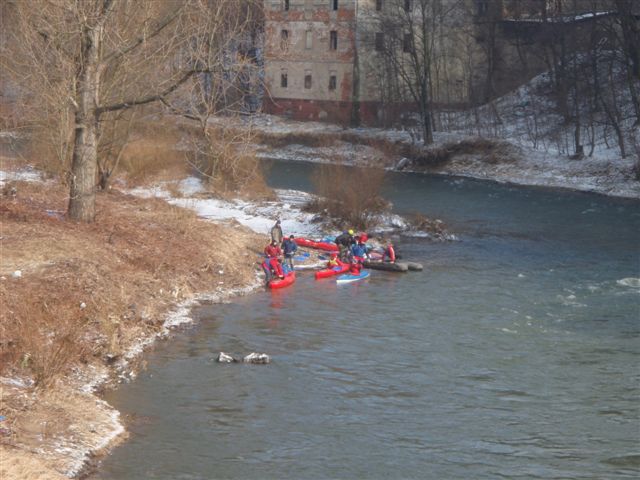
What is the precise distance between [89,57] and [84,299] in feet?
19.4

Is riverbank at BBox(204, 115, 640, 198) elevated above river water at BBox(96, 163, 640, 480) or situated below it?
above

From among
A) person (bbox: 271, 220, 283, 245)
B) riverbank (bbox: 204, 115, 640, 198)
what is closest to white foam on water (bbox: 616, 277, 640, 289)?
person (bbox: 271, 220, 283, 245)

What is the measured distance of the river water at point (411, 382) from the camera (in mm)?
11961

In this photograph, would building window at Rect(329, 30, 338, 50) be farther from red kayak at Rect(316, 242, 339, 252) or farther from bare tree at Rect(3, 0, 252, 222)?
bare tree at Rect(3, 0, 252, 222)

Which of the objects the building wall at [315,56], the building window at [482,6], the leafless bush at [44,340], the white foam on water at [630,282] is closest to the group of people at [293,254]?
the white foam on water at [630,282]

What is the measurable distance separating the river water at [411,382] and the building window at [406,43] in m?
29.1

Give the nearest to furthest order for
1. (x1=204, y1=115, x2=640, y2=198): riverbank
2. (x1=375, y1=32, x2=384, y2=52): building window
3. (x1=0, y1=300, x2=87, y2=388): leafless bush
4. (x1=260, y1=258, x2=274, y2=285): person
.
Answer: (x1=0, y1=300, x2=87, y2=388): leafless bush, (x1=260, y1=258, x2=274, y2=285): person, (x1=204, y1=115, x2=640, y2=198): riverbank, (x1=375, y1=32, x2=384, y2=52): building window

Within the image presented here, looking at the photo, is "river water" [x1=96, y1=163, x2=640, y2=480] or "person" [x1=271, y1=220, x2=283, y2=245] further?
"person" [x1=271, y1=220, x2=283, y2=245]

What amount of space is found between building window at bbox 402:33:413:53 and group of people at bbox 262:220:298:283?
30.1 metres

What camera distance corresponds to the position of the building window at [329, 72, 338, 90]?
57.8m

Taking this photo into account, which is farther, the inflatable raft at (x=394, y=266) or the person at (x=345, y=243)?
the person at (x=345, y=243)

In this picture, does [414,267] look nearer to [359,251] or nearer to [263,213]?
[359,251]

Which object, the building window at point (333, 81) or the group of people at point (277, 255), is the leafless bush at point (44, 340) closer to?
the group of people at point (277, 255)

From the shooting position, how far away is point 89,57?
2036cm
